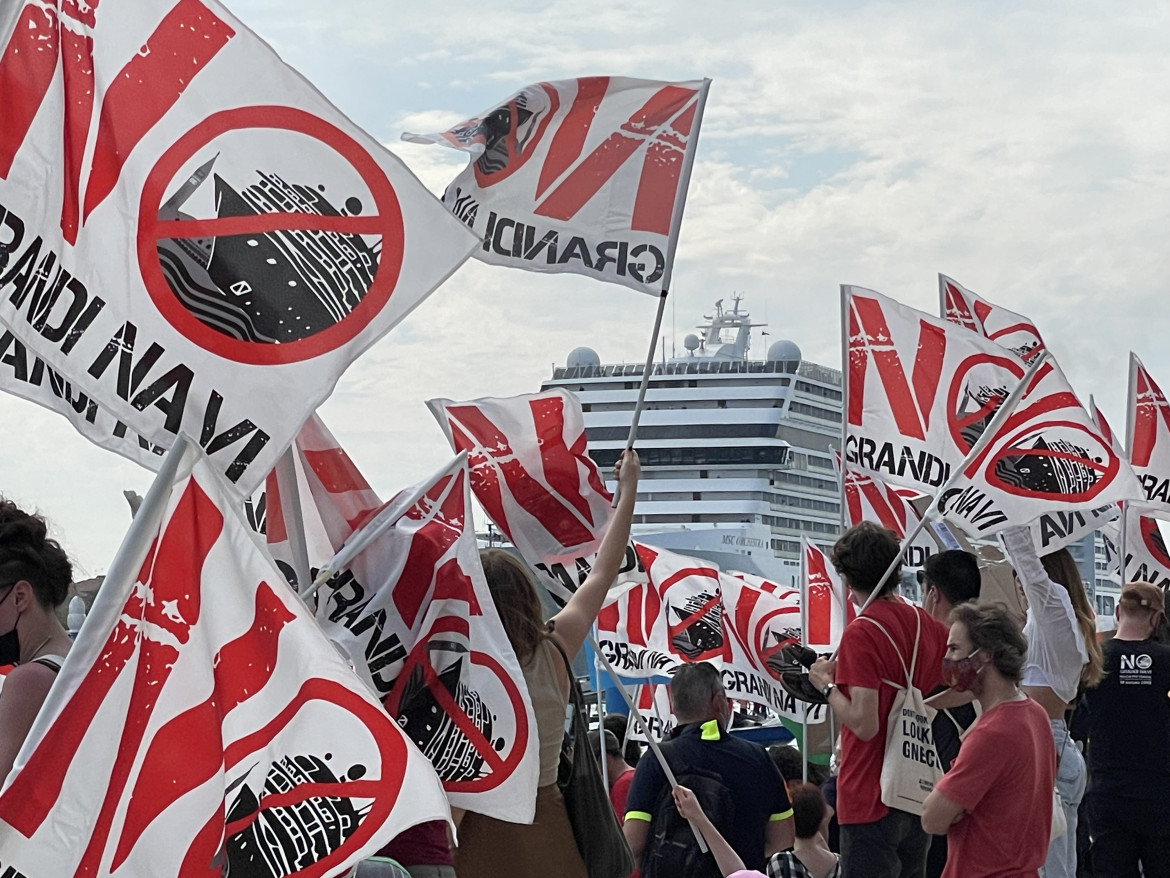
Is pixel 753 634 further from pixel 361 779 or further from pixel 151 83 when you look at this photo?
pixel 361 779

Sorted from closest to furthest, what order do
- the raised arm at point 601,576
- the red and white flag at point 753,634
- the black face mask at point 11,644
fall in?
1. the black face mask at point 11,644
2. the raised arm at point 601,576
3. the red and white flag at point 753,634

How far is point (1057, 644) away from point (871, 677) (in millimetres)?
1040

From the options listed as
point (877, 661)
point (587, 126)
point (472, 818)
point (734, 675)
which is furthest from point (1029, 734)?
point (734, 675)

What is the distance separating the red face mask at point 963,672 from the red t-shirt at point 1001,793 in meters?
0.10

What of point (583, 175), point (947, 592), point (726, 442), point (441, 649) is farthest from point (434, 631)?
point (726, 442)

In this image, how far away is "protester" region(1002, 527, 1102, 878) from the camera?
5605 millimetres

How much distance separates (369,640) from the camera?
3867 mm

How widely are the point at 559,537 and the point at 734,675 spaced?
4.58 metres

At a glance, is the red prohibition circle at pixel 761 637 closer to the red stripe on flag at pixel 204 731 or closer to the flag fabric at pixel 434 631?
the flag fabric at pixel 434 631

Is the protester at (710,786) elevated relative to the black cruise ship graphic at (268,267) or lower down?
lower down

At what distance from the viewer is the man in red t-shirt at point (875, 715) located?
16.1ft

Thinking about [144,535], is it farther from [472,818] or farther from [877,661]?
[877,661]

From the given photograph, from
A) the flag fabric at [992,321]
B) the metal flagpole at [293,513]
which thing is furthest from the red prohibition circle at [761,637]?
the metal flagpole at [293,513]

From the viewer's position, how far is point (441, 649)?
3.90 meters
